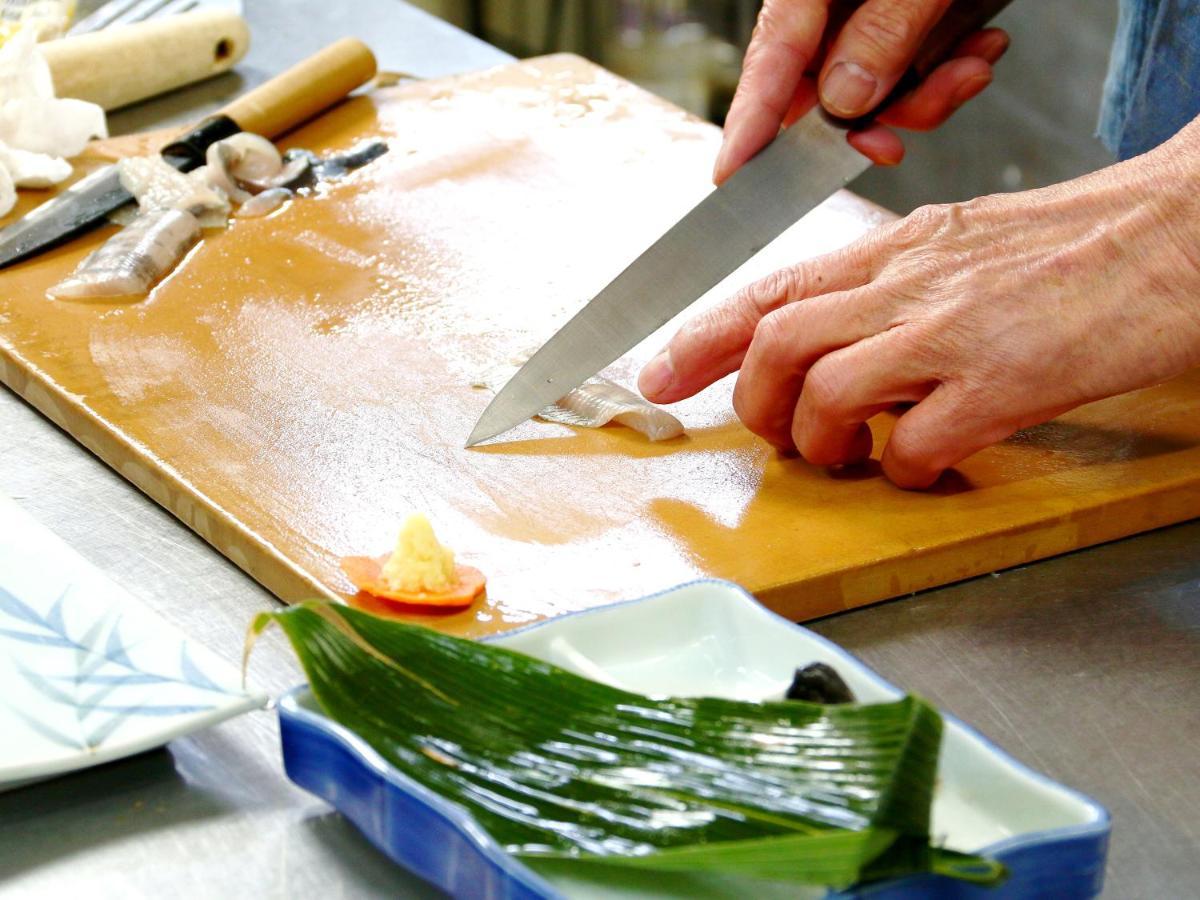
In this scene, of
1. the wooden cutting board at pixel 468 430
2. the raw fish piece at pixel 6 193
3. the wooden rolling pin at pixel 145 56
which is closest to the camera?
the wooden cutting board at pixel 468 430

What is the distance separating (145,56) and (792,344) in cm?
165

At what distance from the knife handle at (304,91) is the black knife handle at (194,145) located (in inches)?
1.7

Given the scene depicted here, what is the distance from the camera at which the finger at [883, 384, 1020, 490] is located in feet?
4.58

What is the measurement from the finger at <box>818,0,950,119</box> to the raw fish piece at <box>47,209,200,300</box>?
88 cm

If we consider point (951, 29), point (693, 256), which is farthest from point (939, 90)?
point (693, 256)

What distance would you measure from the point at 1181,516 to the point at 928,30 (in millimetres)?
626

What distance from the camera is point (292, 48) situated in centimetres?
294

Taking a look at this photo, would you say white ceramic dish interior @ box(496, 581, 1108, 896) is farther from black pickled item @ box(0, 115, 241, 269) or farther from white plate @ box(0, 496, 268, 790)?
black pickled item @ box(0, 115, 241, 269)

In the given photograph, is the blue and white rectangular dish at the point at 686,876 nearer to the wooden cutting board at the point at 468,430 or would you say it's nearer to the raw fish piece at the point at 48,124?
the wooden cutting board at the point at 468,430

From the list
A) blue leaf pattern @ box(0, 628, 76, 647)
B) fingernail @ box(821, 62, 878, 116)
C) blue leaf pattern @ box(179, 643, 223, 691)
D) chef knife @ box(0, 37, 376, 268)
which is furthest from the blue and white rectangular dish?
chef knife @ box(0, 37, 376, 268)

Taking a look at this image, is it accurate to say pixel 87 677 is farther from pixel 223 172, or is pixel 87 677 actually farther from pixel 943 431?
pixel 223 172

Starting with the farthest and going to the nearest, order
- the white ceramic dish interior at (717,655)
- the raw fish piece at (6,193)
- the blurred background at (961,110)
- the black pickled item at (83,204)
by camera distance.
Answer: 1. the blurred background at (961,110)
2. the raw fish piece at (6,193)
3. the black pickled item at (83,204)
4. the white ceramic dish interior at (717,655)

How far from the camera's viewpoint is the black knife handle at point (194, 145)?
2.25 metres

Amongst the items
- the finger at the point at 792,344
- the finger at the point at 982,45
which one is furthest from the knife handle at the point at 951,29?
the finger at the point at 792,344
